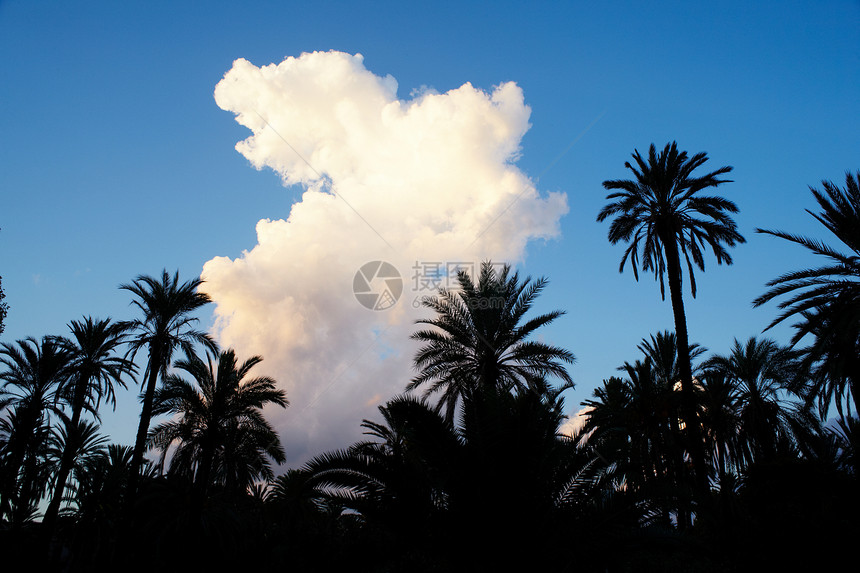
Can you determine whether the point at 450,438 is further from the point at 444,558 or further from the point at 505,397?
the point at 444,558

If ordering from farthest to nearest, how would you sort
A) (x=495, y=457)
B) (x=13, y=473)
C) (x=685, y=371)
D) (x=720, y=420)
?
1. (x=720, y=420)
2. (x=13, y=473)
3. (x=685, y=371)
4. (x=495, y=457)

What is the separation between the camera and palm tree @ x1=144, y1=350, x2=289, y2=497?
25188 mm

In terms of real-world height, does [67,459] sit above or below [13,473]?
above

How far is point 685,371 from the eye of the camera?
19.8m

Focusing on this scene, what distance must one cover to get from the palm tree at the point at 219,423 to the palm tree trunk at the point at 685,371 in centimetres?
1790

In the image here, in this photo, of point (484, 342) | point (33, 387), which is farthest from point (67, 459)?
point (484, 342)

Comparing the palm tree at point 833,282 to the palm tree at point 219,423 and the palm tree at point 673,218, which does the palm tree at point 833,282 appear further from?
the palm tree at point 219,423

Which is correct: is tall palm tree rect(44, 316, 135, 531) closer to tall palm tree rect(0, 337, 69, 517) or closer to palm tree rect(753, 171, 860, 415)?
tall palm tree rect(0, 337, 69, 517)

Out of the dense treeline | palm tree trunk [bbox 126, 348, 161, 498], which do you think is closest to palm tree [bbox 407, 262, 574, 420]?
the dense treeline

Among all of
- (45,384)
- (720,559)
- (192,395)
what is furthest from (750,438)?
(45,384)

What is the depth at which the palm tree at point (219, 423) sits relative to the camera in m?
25.2

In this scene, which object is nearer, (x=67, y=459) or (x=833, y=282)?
(x=833, y=282)

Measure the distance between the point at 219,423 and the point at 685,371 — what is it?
2047 centimetres

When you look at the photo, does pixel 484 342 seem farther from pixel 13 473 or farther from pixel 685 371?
pixel 13 473
